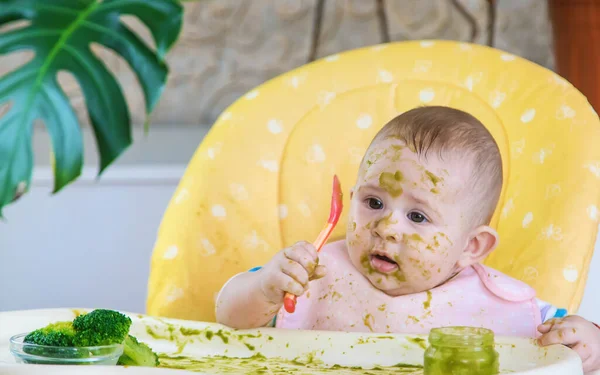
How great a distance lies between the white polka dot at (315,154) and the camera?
1173 mm

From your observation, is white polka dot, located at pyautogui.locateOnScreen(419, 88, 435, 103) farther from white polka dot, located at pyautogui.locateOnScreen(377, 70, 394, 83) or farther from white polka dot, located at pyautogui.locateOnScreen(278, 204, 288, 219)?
white polka dot, located at pyautogui.locateOnScreen(278, 204, 288, 219)

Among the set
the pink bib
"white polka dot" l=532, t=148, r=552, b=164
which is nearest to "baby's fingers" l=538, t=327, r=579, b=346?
the pink bib

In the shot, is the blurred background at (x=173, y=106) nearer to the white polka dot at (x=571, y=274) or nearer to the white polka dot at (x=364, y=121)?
the white polka dot at (x=364, y=121)

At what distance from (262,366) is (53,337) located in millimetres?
209

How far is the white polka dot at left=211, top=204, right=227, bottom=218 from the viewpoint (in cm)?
115

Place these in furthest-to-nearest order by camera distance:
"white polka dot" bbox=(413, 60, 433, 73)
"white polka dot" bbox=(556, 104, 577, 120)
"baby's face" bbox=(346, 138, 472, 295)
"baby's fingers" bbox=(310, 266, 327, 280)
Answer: "white polka dot" bbox=(413, 60, 433, 73) → "white polka dot" bbox=(556, 104, 577, 120) → "baby's face" bbox=(346, 138, 472, 295) → "baby's fingers" bbox=(310, 266, 327, 280)

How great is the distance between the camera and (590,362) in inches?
33.0

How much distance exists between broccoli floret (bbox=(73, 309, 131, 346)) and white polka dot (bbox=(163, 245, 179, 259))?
399 mm

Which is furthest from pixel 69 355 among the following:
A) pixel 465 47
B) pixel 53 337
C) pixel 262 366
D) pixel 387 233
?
pixel 465 47

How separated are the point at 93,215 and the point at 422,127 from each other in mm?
1259

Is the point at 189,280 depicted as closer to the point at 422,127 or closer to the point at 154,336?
the point at 154,336

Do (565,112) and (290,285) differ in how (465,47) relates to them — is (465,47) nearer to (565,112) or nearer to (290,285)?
(565,112)

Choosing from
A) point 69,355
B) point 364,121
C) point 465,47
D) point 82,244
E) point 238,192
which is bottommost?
point 82,244

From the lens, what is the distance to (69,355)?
68 cm
